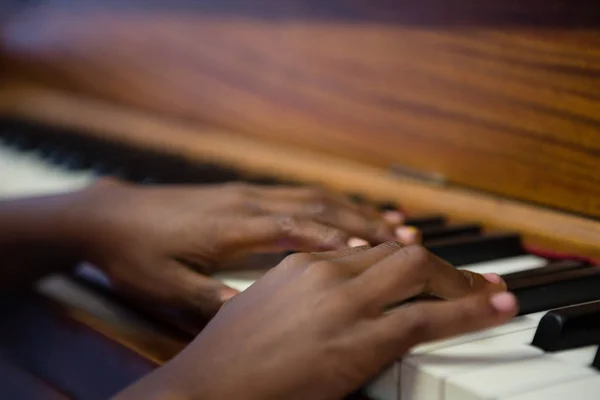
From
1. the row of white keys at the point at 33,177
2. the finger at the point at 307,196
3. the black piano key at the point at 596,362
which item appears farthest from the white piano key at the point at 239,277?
the row of white keys at the point at 33,177

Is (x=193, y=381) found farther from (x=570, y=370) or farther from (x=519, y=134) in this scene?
(x=519, y=134)

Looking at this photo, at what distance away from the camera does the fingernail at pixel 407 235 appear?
0.78 m

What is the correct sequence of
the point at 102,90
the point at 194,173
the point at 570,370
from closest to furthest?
1. the point at 570,370
2. the point at 194,173
3. the point at 102,90

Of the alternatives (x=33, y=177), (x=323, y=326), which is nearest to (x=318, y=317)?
(x=323, y=326)

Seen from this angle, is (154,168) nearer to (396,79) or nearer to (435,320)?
(396,79)

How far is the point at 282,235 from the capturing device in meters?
0.75

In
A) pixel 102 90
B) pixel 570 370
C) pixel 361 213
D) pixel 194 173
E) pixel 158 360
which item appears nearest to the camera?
pixel 570 370

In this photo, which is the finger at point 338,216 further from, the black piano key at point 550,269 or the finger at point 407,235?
the black piano key at point 550,269

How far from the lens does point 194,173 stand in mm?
1197

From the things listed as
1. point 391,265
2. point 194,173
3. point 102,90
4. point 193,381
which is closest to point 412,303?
point 391,265

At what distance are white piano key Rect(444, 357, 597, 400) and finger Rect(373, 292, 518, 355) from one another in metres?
0.04

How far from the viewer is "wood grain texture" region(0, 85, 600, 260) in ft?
2.78

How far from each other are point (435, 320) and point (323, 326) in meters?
0.08

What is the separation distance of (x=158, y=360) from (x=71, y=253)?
281 millimetres
